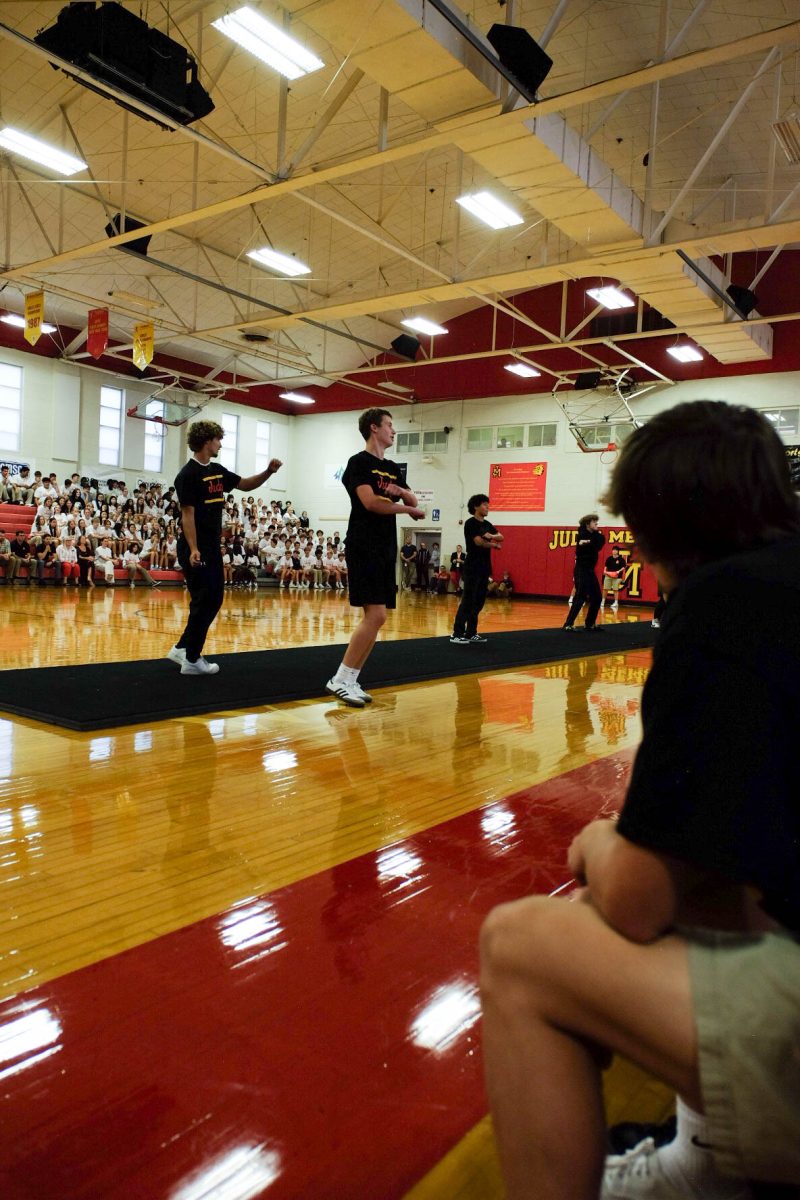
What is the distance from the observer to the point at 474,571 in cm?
777

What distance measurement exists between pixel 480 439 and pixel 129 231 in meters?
12.3

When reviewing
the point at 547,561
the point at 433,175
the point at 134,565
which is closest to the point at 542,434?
the point at 547,561

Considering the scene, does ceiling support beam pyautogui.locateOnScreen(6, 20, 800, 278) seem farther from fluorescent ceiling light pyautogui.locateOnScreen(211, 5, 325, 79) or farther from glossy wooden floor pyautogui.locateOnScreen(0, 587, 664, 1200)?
glossy wooden floor pyautogui.locateOnScreen(0, 587, 664, 1200)

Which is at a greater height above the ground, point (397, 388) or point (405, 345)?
point (405, 345)

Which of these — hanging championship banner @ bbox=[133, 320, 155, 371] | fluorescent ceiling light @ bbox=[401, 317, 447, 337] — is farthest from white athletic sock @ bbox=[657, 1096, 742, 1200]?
fluorescent ceiling light @ bbox=[401, 317, 447, 337]

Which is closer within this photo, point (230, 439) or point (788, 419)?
point (788, 419)

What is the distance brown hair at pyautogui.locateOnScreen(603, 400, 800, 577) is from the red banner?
1980cm

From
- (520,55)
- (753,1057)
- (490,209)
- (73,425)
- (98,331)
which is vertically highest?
(490,209)

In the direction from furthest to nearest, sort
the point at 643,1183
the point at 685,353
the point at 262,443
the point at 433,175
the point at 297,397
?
the point at 262,443 → the point at 297,397 → the point at 685,353 → the point at 433,175 → the point at 643,1183

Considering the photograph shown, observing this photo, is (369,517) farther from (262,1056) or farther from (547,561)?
(547,561)

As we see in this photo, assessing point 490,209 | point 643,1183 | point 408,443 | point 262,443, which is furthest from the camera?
point 262,443

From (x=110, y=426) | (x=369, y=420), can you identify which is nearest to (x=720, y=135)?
(x=369, y=420)

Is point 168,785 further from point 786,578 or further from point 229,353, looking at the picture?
point 229,353

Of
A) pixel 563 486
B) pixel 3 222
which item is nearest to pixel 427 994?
pixel 3 222
